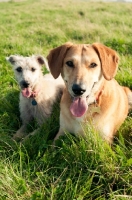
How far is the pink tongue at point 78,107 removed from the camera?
322cm

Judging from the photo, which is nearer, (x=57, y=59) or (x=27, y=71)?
(x=57, y=59)

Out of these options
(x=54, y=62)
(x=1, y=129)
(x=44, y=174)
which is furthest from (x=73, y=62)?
(x=1, y=129)

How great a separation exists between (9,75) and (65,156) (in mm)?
3138

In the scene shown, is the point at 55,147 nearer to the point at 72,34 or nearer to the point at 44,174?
the point at 44,174

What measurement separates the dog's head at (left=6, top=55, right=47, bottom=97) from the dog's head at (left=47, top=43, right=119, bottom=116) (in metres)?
1.33

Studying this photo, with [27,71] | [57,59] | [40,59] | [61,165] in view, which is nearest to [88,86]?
[57,59]

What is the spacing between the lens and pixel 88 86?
9.80 feet

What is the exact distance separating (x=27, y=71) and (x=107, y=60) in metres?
2.03

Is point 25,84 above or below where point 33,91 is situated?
above

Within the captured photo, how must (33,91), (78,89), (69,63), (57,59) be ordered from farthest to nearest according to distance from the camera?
(33,91), (57,59), (69,63), (78,89)

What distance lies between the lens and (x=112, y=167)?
2.75 m

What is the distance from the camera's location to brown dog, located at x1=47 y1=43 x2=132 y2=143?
10.1 ft

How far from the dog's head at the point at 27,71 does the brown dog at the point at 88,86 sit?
1214 mm

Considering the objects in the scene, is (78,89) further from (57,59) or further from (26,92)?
(26,92)
